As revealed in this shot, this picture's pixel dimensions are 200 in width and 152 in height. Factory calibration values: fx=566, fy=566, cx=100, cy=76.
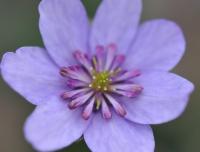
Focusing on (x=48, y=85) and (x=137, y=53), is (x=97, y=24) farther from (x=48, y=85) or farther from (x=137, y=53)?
(x=48, y=85)

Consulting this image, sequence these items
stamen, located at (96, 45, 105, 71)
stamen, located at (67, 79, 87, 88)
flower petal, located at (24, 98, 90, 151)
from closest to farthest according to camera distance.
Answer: flower petal, located at (24, 98, 90, 151)
stamen, located at (67, 79, 87, 88)
stamen, located at (96, 45, 105, 71)

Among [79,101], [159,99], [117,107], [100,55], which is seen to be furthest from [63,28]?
[159,99]

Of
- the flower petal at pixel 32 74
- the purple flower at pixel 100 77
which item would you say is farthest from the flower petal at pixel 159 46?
the flower petal at pixel 32 74

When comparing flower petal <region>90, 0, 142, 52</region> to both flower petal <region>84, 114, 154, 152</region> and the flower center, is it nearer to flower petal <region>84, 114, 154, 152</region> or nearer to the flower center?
the flower center

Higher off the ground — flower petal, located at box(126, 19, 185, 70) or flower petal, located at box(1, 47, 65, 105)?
flower petal, located at box(1, 47, 65, 105)

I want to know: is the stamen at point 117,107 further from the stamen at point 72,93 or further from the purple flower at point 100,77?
the stamen at point 72,93

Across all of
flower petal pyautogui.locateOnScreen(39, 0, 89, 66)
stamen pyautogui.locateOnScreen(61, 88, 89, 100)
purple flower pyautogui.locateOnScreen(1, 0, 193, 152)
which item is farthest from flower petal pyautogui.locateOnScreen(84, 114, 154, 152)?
flower petal pyautogui.locateOnScreen(39, 0, 89, 66)
